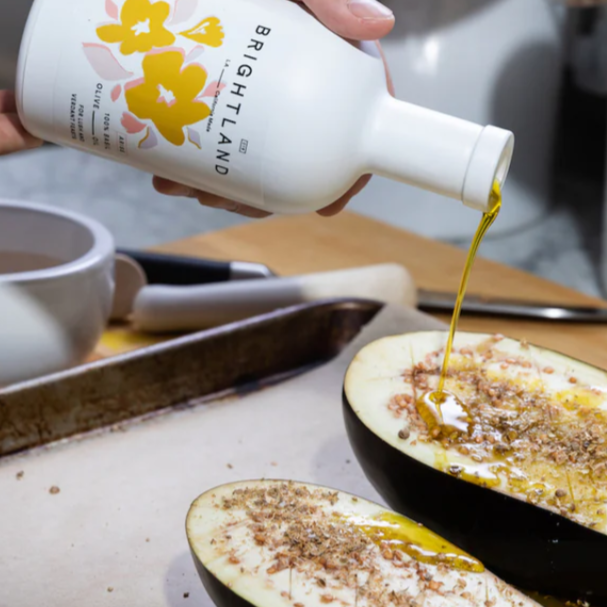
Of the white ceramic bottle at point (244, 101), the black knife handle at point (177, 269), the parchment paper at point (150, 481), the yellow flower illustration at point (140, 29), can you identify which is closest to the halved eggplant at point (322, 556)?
the parchment paper at point (150, 481)

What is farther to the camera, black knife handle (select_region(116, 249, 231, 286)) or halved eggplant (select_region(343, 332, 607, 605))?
black knife handle (select_region(116, 249, 231, 286))

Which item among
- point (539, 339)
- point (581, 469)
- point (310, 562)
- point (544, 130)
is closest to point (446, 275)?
point (539, 339)

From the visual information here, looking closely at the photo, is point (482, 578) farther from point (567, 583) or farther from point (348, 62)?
point (348, 62)

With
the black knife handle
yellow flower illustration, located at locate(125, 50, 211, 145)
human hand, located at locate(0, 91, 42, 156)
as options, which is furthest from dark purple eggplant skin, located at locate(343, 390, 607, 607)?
the black knife handle

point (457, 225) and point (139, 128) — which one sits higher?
point (139, 128)

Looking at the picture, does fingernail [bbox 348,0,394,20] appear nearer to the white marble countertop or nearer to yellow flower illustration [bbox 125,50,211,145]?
yellow flower illustration [bbox 125,50,211,145]

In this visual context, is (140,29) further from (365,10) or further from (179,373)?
(179,373)

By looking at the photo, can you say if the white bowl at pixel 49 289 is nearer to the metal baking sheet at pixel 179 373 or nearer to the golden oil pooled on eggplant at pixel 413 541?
the metal baking sheet at pixel 179 373
